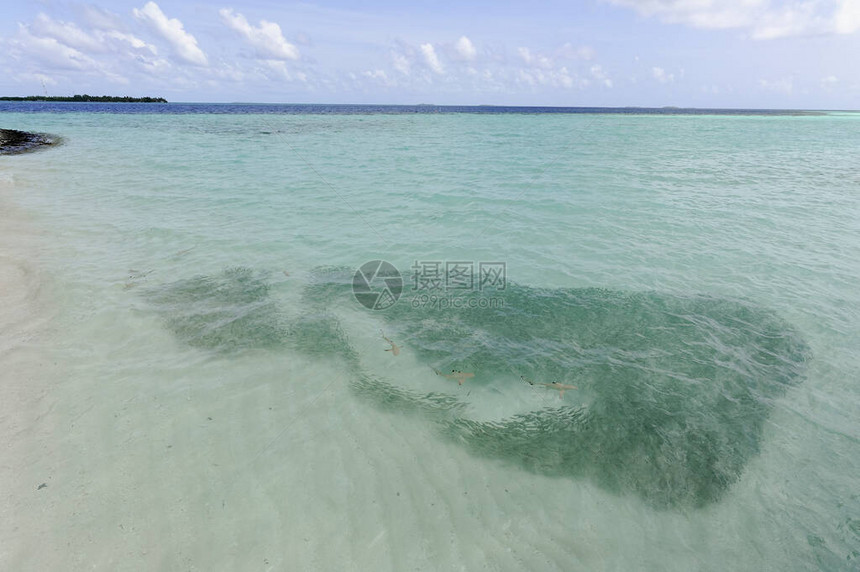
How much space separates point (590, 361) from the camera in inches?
249

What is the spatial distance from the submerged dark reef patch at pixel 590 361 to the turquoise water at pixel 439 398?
0.13 ft

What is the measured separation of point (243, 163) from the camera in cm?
2381

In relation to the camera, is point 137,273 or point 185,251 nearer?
point 137,273

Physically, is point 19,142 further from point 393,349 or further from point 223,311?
point 393,349

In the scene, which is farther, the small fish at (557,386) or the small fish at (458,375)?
the small fish at (458,375)

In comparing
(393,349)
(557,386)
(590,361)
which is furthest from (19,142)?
(590,361)

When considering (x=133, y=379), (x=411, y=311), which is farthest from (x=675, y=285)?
(x=133, y=379)

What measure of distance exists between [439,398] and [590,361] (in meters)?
2.51

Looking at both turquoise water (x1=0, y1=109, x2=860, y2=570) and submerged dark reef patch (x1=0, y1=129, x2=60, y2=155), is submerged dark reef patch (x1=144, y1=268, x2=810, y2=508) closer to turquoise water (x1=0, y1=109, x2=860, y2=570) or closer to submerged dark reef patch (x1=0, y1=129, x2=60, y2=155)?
turquoise water (x1=0, y1=109, x2=860, y2=570)

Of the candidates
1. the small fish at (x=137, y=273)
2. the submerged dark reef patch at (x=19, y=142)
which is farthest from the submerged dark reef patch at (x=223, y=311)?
the submerged dark reef patch at (x=19, y=142)

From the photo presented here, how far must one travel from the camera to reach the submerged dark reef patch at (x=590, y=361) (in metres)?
4.74

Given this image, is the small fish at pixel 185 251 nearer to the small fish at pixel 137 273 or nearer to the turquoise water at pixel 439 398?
the turquoise water at pixel 439 398

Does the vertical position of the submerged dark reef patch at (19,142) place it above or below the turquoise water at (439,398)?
above

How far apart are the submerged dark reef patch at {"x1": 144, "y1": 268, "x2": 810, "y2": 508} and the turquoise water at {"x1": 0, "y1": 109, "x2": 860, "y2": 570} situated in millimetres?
39
